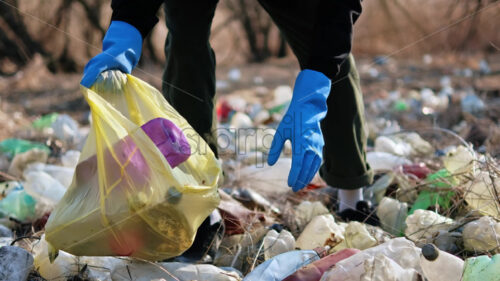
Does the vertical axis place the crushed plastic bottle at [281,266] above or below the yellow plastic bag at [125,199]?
below

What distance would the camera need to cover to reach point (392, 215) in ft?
6.03

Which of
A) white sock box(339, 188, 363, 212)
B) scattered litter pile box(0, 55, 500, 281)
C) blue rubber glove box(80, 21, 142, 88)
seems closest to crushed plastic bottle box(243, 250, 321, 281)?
scattered litter pile box(0, 55, 500, 281)

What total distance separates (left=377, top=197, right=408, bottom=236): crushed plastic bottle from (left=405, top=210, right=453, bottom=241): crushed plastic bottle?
0.13m

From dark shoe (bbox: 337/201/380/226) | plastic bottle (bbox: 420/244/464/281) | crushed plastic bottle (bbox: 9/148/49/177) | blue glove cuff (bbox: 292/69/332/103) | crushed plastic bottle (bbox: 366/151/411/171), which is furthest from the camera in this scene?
crushed plastic bottle (bbox: 9/148/49/177)

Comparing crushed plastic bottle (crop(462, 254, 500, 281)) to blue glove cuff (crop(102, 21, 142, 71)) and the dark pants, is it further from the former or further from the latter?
blue glove cuff (crop(102, 21, 142, 71))

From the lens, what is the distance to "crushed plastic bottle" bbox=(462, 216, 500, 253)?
1.47m

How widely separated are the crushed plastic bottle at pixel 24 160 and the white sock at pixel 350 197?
143 centimetres

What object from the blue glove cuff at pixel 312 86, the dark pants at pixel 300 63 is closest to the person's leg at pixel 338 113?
the dark pants at pixel 300 63

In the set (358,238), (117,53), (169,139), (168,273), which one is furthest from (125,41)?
(358,238)

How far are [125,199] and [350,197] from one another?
0.94 m

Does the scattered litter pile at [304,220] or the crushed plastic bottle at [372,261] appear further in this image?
the scattered litter pile at [304,220]

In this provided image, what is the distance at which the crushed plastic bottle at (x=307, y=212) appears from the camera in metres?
1.90

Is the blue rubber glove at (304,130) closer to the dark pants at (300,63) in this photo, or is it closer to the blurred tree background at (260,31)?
the dark pants at (300,63)

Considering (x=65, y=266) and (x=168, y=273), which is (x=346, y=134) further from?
(x=65, y=266)
